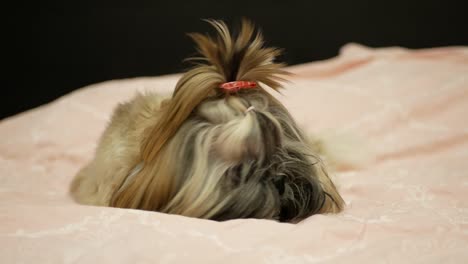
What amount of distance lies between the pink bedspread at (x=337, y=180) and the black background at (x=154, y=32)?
38cm

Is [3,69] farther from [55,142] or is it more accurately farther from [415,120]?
[415,120]

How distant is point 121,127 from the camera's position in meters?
1.83

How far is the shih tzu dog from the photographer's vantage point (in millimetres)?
1388

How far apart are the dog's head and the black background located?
78.2 inches

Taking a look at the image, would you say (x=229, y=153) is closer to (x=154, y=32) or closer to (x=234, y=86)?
(x=234, y=86)

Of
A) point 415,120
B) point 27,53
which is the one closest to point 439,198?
point 415,120

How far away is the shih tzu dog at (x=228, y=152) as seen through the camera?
4.55 feet

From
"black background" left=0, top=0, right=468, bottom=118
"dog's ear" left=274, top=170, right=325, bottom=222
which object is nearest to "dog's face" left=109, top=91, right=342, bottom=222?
"dog's ear" left=274, top=170, right=325, bottom=222

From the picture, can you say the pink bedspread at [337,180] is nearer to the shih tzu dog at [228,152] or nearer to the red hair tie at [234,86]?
the shih tzu dog at [228,152]

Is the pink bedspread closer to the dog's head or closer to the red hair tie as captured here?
the dog's head

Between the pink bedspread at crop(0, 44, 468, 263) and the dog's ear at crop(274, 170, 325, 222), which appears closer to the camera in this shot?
the pink bedspread at crop(0, 44, 468, 263)

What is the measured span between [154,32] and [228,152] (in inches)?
86.2

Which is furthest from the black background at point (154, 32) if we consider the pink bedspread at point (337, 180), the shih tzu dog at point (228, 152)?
the shih tzu dog at point (228, 152)

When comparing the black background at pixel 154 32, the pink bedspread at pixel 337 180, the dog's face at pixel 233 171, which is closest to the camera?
the pink bedspread at pixel 337 180
